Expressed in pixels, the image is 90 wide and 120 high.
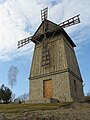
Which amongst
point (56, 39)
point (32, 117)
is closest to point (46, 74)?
point (56, 39)

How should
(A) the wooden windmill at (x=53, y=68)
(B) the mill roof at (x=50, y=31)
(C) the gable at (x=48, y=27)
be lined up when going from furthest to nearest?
(C) the gable at (x=48, y=27), (B) the mill roof at (x=50, y=31), (A) the wooden windmill at (x=53, y=68)

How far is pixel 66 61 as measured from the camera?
27797 mm

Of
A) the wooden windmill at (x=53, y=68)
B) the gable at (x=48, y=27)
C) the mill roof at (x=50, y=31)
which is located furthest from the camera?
the gable at (x=48, y=27)

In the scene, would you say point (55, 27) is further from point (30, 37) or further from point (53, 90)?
point (53, 90)

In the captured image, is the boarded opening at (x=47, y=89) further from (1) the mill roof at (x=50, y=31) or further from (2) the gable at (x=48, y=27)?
(2) the gable at (x=48, y=27)

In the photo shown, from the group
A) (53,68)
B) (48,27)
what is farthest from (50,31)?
(53,68)

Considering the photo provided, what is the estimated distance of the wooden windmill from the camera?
88.0 feet

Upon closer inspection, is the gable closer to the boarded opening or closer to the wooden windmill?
the wooden windmill

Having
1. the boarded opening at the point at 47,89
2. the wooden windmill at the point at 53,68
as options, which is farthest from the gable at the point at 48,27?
the boarded opening at the point at 47,89

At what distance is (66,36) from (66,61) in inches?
224

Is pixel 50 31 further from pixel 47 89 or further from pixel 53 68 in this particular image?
pixel 47 89

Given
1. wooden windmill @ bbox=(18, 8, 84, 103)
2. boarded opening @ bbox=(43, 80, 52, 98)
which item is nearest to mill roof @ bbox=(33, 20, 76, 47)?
wooden windmill @ bbox=(18, 8, 84, 103)

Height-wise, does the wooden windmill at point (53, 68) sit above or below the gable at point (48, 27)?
below

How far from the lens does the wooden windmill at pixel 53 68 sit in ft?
88.0
